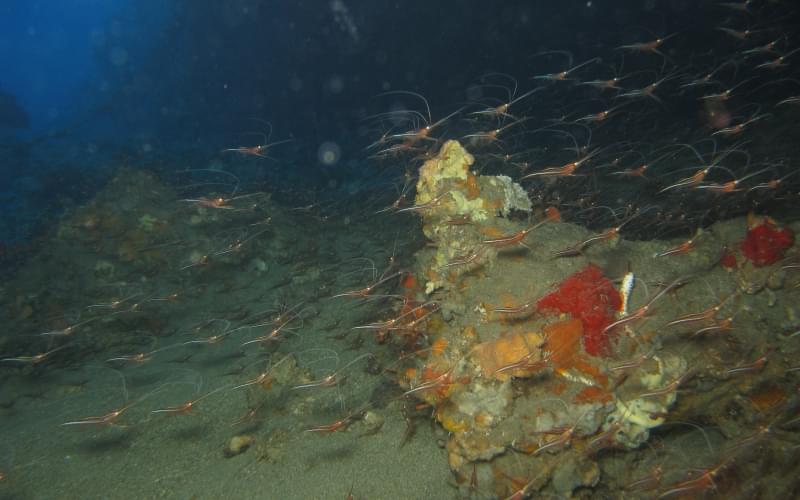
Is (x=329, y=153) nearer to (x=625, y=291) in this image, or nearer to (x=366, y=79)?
(x=366, y=79)

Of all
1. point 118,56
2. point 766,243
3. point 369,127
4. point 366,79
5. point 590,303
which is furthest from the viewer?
point 118,56

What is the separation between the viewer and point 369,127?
30.6 metres

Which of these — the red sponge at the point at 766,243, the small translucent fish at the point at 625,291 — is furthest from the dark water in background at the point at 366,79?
the small translucent fish at the point at 625,291

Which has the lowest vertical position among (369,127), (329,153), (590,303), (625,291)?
(369,127)

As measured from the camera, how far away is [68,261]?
10836 millimetres

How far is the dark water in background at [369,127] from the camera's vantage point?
A: 891 centimetres

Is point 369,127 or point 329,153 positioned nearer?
point 329,153

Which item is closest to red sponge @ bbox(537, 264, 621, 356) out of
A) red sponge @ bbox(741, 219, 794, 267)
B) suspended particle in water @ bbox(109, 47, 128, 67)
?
red sponge @ bbox(741, 219, 794, 267)

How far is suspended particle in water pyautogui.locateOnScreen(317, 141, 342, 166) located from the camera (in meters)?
25.1

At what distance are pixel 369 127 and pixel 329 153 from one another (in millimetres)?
5656

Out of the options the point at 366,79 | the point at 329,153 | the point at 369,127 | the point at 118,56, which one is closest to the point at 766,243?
the point at 329,153

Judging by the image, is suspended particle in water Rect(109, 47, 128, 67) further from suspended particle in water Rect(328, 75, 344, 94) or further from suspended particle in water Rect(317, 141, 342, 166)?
suspended particle in water Rect(317, 141, 342, 166)

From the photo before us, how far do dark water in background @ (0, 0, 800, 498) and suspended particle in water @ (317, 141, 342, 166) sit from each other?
169 mm

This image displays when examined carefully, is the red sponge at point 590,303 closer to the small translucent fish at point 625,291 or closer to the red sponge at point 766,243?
the small translucent fish at point 625,291
